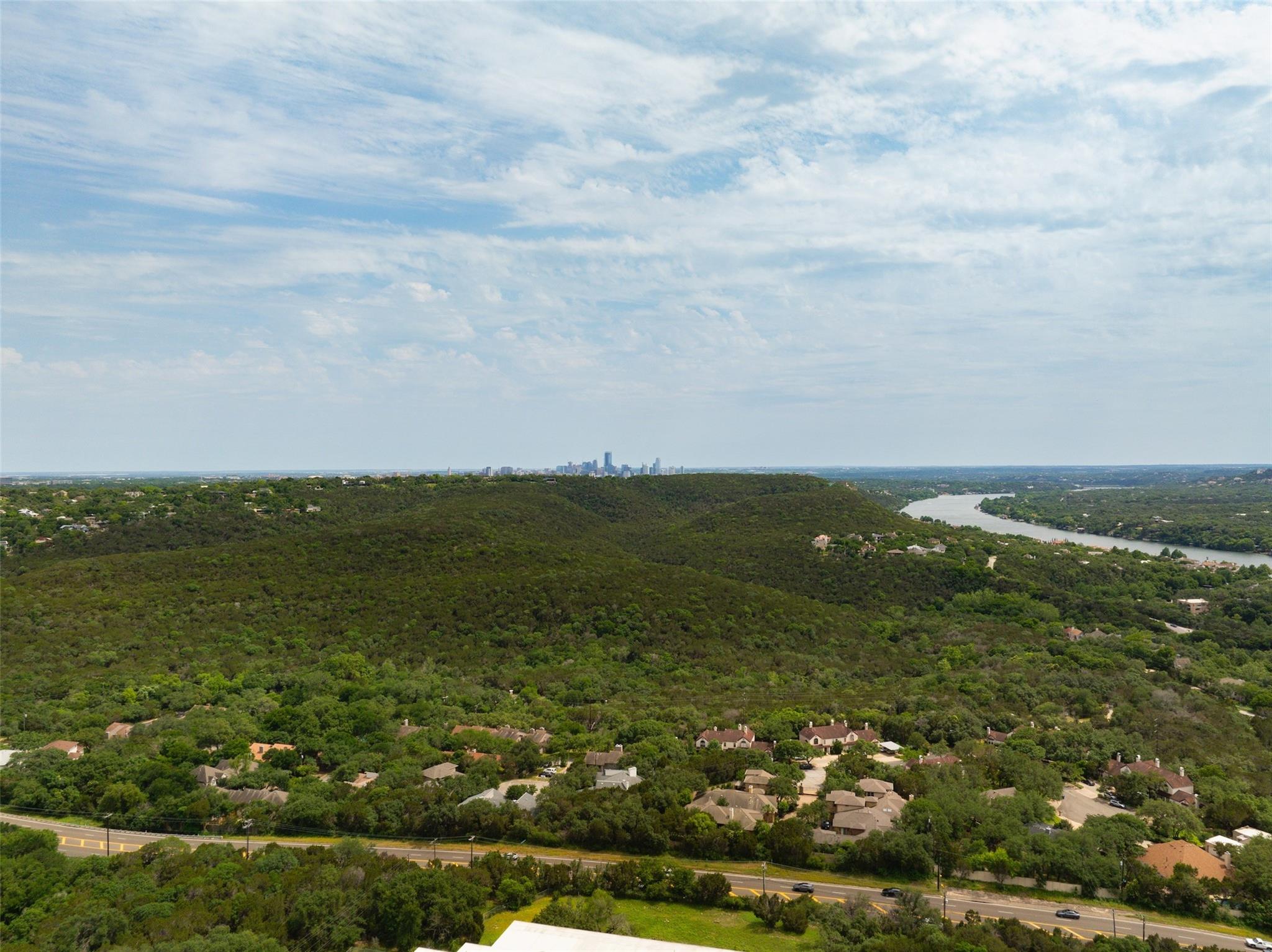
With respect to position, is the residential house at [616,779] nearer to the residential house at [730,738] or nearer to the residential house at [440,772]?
the residential house at [730,738]

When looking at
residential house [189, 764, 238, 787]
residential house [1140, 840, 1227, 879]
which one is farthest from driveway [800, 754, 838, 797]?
residential house [189, 764, 238, 787]

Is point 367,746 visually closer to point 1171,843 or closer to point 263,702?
point 263,702

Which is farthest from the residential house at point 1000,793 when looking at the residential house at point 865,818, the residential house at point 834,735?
the residential house at point 834,735

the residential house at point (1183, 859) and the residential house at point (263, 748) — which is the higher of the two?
the residential house at point (1183, 859)

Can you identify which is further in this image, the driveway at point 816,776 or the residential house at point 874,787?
the driveway at point 816,776

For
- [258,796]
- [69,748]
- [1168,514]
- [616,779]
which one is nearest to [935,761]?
[616,779]

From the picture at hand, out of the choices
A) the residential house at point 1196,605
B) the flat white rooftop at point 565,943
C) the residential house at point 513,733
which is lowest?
the residential house at point 513,733
